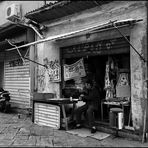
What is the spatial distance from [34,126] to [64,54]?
2942 millimetres

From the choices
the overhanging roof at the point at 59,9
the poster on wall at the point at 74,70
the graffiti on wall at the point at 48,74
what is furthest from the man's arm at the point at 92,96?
the overhanging roof at the point at 59,9

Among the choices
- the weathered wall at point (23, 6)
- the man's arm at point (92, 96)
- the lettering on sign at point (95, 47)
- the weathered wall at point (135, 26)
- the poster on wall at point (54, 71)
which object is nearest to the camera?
the weathered wall at point (135, 26)

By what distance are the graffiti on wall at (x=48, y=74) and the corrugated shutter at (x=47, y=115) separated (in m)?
1.17

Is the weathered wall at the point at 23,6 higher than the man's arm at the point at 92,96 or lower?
higher

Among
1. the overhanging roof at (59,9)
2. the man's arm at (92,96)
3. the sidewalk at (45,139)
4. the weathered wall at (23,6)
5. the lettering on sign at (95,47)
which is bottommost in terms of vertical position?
the sidewalk at (45,139)

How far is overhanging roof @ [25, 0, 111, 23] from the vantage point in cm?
730

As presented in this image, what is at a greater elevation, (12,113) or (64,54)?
(64,54)

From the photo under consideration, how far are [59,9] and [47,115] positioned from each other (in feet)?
12.4

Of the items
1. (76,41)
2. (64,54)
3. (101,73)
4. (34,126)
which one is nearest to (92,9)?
(76,41)

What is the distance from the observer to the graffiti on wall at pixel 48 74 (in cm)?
872

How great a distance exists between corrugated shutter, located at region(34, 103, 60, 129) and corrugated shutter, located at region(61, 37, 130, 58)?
210cm

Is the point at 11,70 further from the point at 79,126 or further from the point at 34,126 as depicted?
the point at 79,126

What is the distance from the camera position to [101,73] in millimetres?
8961

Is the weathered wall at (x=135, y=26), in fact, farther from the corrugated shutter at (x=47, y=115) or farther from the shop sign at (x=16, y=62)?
the shop sign at (x=16, y=62)
